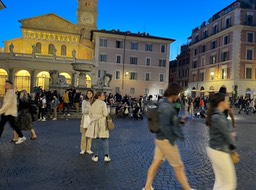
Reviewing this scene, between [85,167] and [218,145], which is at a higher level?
[218,145]

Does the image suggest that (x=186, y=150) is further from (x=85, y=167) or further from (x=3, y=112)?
(x=3, y=112)

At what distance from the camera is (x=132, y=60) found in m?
60.5

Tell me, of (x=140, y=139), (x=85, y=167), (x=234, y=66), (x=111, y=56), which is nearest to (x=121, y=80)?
(x=111, y=56)

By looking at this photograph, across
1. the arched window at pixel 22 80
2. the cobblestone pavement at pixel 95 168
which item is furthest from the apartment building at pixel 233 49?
the cobblestone pavement at pixel 95 168

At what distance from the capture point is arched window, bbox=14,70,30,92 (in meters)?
47.8

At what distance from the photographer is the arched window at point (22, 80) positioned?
157 feet

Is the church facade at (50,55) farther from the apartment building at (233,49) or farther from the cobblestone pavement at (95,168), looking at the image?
the cobblestone pavement at (95,168)

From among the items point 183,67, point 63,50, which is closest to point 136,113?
point 63,50

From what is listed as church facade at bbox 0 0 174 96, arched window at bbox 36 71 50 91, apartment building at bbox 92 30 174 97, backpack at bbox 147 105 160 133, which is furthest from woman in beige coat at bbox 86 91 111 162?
apartment building at bbox 92 30 174 97

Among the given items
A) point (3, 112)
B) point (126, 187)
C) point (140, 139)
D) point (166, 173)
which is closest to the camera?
point (126, 187)

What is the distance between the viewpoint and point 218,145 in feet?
13.8

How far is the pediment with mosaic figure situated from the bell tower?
12965mm

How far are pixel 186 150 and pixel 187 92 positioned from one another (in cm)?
5897

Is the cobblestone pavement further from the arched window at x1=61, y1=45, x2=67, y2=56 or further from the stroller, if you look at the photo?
the arched window at x1=61, y1=45, x2=67, y2=56
